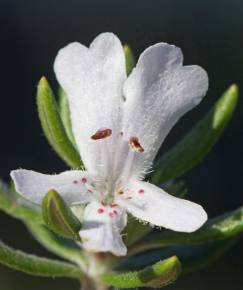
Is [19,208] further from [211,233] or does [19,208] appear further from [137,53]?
[137,53]

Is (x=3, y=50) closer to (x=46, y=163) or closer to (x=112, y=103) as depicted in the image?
(x=46, y=163)

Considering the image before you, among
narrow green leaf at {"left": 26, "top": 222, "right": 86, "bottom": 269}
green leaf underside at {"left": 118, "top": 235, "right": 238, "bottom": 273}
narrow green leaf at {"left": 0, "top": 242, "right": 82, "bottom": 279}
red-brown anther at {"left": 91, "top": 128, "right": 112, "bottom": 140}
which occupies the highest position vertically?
red-brown anther at {"left": 91, "top": 128, "right": 112, "bottom": 140}

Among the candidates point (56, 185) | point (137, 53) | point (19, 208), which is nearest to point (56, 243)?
point (19, 208)

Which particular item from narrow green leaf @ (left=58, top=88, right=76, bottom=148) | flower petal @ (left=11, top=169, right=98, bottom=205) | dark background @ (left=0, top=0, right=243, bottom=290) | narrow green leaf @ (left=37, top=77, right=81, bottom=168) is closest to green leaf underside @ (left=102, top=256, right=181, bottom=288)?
flower petal @ (left=11, top=169, right=98, bottom=205)

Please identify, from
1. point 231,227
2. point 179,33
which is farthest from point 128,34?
point 231,227

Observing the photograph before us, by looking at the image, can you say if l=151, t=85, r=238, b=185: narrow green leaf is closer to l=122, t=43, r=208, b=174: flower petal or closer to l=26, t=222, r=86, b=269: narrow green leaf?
l=122, t=43, r=208, b=174: flower petal
